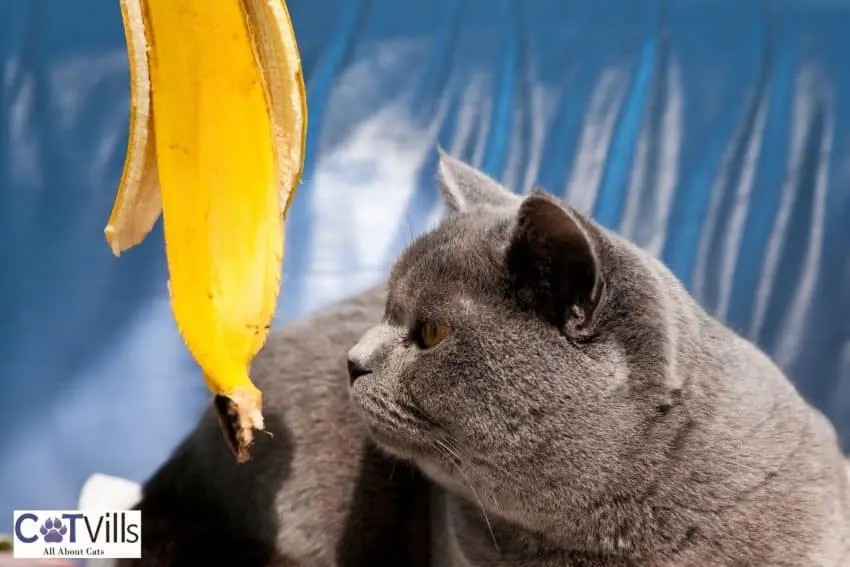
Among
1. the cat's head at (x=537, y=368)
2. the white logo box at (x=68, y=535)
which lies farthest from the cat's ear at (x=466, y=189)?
the white logo box at (x=68, y=535)

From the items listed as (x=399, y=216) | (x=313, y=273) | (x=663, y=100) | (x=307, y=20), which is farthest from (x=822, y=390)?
(x=307, y=20)

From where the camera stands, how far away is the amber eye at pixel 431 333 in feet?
2.59

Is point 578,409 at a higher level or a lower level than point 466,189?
lower

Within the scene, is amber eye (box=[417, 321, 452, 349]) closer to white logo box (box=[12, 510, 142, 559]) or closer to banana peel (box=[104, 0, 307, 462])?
banana peel (box=[104, 0, 307, 462])

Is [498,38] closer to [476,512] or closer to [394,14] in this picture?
[394,14]

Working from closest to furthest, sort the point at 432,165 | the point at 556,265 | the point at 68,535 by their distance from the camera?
the point at 556,265 → the point at 68,535 → the point at 432,165

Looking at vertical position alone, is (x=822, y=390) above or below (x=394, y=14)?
below

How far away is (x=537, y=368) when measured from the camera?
729 mm

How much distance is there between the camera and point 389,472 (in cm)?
112

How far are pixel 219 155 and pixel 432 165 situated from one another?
1.04 meters

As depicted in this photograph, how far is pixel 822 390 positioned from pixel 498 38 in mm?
1033

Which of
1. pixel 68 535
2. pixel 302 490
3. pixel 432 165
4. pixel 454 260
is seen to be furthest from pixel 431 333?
pixel 432 165

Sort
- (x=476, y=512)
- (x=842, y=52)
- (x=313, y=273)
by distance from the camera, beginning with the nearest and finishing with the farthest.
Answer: (x=476, y=512), (x=842, y=52), (x=313, y=273)

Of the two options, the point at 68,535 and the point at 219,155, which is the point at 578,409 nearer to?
the point at 219,155
